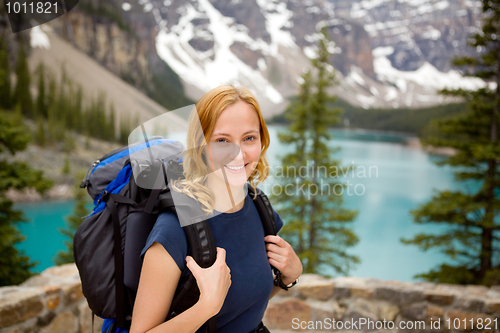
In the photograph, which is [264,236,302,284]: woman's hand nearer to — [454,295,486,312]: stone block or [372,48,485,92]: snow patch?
[454,295,486,312]: stone block

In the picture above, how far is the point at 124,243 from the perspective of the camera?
36.7 inches

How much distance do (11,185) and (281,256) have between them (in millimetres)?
5153

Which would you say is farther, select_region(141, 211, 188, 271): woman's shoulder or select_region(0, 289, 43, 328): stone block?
select_region(0, 289, 43, 328): stone block

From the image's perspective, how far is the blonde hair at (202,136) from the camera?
929 mm

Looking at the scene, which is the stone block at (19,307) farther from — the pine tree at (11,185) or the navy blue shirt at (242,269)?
the pine tree at (11,185)

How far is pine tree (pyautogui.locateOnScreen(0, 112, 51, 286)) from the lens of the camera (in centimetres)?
466

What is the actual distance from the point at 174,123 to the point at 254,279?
550 millimetres

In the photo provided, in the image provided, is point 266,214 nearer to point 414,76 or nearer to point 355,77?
point 355,77

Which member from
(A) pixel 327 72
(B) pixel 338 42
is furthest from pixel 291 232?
(B) pixel 338 42

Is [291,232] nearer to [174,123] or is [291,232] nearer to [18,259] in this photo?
[18,259]

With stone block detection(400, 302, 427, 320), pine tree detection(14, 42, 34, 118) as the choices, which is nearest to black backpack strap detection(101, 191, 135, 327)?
stone block detection(400, 302, 427, 320)

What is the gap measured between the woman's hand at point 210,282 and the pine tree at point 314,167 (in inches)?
311

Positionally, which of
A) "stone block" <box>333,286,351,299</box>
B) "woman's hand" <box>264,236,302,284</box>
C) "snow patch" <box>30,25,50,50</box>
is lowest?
"stone block" <box>333,286,351,299</box>

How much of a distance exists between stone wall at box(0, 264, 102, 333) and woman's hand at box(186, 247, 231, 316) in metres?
2.02
